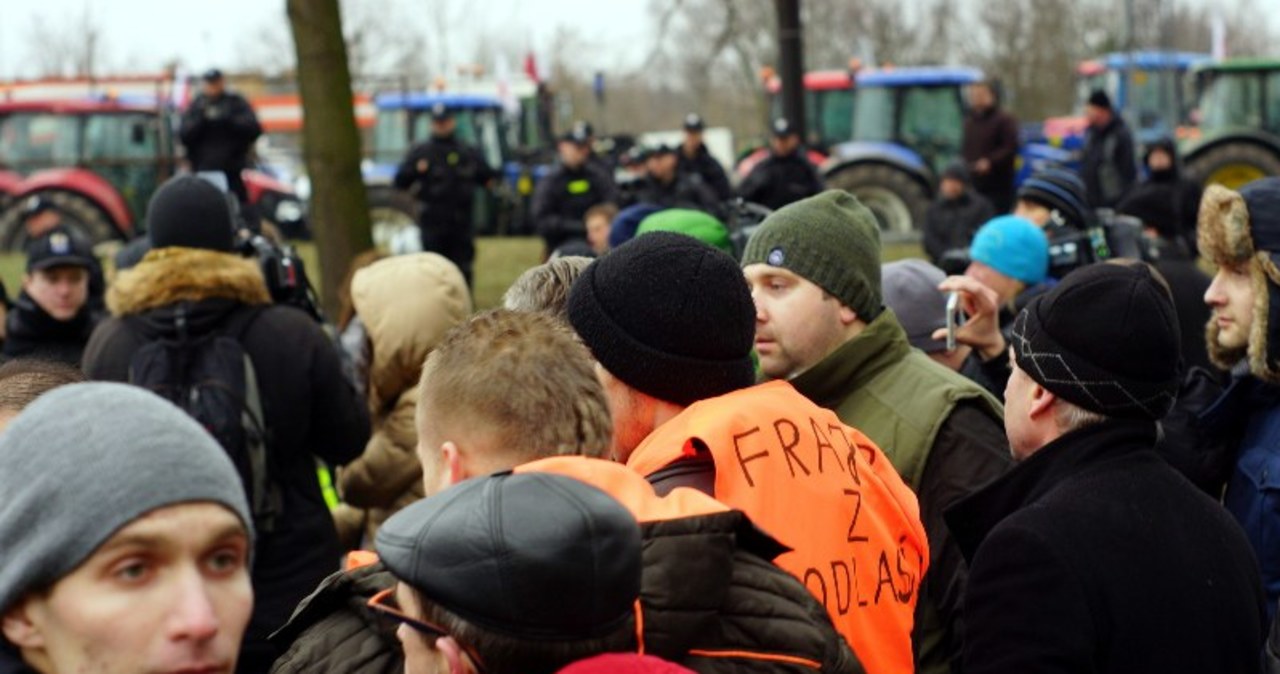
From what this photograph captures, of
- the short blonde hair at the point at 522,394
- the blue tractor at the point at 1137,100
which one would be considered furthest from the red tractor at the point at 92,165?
the short blonde hair at the point at 522,394

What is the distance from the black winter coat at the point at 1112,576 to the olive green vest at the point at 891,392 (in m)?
0.66

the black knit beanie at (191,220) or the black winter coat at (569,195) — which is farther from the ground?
the black knit beanie at (191,220)

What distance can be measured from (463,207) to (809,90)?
38.7 feet

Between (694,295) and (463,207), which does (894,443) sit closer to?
(694,295)

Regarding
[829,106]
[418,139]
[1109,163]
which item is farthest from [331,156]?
[418,139]

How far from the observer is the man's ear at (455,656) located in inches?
87.4

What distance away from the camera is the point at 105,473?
213 centimetres

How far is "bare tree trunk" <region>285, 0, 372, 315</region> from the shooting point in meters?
11.7

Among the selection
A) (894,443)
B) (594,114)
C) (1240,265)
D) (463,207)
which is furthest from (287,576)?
(594,114)

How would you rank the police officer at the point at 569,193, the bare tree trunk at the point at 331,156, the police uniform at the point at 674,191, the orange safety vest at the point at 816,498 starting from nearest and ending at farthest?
the orange safety vest at the point at 816,498 < the bare tree trunk at the point at 331,156 < the police uniform at the point at 674,191 < the police officer at the point at 569,193

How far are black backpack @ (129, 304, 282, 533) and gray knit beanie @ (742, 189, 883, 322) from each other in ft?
5.28

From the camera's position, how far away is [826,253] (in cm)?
439

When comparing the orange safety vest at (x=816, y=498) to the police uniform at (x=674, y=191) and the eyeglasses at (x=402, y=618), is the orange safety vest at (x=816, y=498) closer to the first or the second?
the eyeglasses at (x=402, y=618)

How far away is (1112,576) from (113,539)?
1806mm
